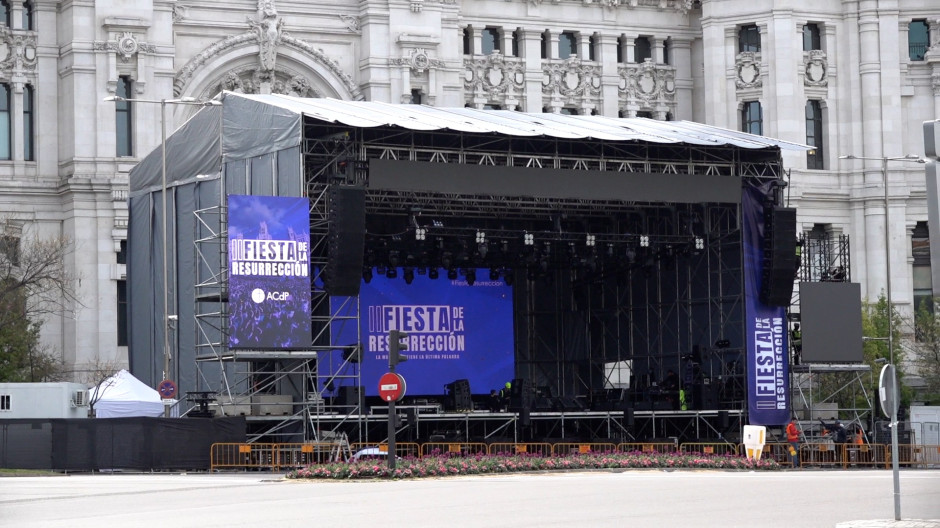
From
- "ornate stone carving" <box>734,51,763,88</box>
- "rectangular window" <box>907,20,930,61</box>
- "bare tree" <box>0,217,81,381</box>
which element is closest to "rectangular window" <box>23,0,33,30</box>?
"bare tree" <box>0,217,81,381</box>

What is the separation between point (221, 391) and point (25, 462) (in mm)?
7674

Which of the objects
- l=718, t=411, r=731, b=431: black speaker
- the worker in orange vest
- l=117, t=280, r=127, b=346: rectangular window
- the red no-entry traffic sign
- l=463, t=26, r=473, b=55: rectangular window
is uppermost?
l=463, t=26, r=473, b=55: rectangular window

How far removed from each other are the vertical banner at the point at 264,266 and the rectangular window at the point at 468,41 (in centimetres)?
3377

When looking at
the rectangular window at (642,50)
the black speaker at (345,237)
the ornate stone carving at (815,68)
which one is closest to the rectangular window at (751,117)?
the ornate stone carving at (815,68)

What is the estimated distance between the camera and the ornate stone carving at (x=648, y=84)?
84.8 m

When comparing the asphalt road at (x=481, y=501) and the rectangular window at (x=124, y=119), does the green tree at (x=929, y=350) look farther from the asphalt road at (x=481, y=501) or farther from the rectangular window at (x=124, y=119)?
the asphalt road at (x=481, y=501)

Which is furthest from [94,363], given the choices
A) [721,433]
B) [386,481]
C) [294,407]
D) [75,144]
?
[386,481]

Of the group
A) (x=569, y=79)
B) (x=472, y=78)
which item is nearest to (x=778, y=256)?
(x=472, y=78)

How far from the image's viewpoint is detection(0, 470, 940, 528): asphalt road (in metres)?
27.0

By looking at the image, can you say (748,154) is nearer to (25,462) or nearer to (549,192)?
(549,192)

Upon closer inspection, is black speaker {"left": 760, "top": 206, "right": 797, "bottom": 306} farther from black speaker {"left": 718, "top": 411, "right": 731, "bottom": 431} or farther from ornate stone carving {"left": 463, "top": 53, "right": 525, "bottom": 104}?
ornate stone carving {"left": 463, "top": 53, "right": 525, "bottom": 104}

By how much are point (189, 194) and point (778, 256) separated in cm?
1758

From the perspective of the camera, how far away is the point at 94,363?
70062mm

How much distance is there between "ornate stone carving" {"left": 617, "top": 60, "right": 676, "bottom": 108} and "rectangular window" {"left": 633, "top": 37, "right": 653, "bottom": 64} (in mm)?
754
